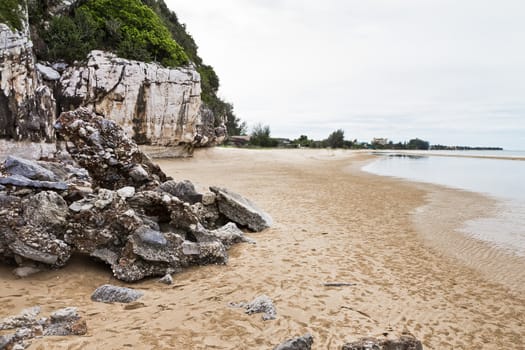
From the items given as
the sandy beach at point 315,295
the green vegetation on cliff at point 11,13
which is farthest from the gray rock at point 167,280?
the green vegetation on cliff at point 11,13

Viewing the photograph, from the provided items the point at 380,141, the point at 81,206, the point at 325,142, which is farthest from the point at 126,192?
the point at 380,141

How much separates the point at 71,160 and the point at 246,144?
52914mm

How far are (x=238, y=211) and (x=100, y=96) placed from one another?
1772cm

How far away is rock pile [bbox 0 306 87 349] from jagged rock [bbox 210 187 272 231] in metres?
4.24

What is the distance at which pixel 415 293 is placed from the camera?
487 cm

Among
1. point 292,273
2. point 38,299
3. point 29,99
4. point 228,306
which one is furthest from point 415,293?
point 29,99

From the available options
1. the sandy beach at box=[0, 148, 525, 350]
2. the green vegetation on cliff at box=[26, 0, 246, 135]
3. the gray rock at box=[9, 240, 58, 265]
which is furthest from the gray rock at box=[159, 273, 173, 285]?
the green vegetation on cliff at box=[26, 0, 246, 135]

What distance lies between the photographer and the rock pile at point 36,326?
2.78 m

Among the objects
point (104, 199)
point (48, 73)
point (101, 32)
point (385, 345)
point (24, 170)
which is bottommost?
point (385, 345)

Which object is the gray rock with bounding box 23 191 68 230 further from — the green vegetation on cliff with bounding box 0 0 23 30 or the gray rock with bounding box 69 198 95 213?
the green vegetation on cliff with bounding box 0 0 23 30

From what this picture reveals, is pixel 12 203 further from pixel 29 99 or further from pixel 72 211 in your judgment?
pixel 29 99

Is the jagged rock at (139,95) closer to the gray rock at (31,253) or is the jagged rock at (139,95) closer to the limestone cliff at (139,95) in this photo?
the limestone cliff at (139,95)

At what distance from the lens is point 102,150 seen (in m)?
6.48

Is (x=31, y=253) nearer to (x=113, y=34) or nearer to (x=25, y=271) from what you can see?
(x=25, y=271)
